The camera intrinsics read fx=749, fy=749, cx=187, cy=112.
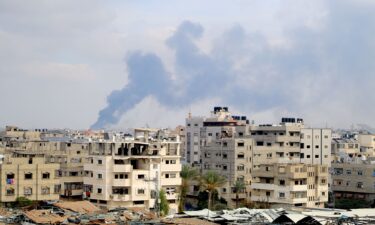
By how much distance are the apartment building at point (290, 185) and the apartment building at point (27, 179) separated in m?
15.8

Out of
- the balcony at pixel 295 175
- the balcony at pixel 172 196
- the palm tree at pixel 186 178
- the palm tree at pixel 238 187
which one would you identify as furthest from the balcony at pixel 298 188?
the balcony at pixel 172 196

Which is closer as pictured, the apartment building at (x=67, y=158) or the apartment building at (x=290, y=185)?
the apartment building at (x=290, y=185)

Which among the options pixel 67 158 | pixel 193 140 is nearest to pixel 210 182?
pixel 67 158

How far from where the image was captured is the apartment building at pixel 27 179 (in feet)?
162

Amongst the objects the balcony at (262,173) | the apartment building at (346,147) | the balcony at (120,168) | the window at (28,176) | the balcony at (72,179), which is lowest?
the balcony at (72,179)

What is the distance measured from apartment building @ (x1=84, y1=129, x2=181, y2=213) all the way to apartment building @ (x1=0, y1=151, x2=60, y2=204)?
2895mm

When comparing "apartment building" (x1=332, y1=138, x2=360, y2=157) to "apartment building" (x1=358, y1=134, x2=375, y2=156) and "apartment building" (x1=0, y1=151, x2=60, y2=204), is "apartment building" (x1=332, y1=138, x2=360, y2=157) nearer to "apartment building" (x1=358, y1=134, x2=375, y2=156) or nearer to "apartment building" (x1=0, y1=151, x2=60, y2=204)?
"apartment building" (x1=358, y1=134, x2=375, y2=156)

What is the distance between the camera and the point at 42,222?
3136 centimetres

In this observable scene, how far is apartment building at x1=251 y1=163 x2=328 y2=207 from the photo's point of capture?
55.4 metres

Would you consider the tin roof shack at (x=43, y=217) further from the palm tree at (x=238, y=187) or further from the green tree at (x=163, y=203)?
the palm tree at (x=238, y=187)

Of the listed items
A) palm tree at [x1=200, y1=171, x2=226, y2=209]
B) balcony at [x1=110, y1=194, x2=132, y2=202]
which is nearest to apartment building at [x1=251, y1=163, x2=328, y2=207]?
palm tree at [x1=200, y1=171, x2=226, y2=209]

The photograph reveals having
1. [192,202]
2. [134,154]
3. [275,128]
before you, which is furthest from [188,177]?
[275,128]

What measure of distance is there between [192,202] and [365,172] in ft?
49.3

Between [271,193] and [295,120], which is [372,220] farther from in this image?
[295,120]
